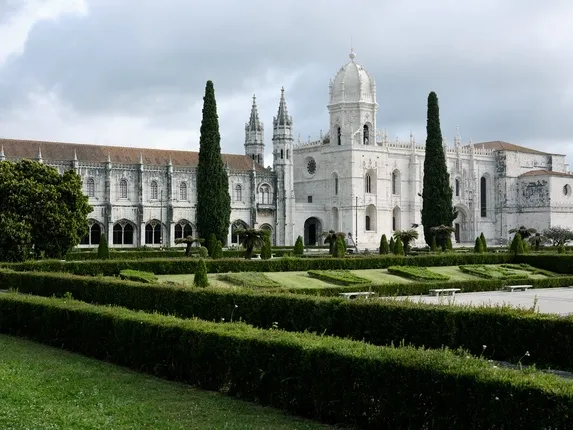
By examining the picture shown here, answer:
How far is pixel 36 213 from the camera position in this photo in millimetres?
35812

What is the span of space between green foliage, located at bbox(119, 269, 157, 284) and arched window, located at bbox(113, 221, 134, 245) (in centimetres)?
3612

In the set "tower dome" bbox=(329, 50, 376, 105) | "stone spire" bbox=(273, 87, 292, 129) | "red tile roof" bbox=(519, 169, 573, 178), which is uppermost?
"tower dome" bbox=(329, 50, 376, 105)

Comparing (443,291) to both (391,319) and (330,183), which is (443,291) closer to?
(391,319)

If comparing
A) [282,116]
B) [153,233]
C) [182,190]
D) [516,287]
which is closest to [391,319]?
[516,287]

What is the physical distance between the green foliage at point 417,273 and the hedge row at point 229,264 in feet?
3.10

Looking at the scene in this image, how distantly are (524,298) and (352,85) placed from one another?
165 feet

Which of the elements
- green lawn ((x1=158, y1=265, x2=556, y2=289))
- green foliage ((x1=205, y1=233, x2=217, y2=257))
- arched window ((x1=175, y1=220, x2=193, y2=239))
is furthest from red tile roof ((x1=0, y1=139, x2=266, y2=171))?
green lawn ((x1=158, y1=265, x2=556, y2=289))

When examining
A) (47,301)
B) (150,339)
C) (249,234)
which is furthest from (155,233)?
(150,339)

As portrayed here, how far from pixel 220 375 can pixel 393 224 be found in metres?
68.9

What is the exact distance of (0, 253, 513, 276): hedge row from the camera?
28531 mm

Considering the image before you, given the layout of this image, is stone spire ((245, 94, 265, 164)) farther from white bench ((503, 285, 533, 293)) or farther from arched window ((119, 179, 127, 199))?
white bench ((503, 285, 533, 293))

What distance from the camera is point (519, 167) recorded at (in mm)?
89562

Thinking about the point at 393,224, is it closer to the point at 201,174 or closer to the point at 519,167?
the point at 519,167

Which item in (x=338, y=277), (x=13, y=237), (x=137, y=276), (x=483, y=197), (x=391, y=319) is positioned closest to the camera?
(x=391, y=319)
